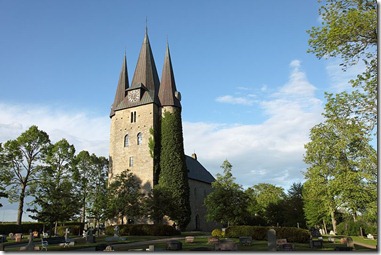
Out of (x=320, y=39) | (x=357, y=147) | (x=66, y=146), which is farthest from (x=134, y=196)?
(x=320, y=39)

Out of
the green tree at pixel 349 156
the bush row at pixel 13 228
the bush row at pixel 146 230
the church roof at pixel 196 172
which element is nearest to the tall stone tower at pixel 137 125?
the bush row at pixel 146 230

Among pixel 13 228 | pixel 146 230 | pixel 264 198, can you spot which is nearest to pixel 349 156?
pixel 146 230

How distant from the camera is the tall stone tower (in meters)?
46.8

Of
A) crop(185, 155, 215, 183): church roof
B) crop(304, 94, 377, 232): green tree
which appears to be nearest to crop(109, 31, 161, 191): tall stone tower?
crop(185, 155, 215, 183): church roof

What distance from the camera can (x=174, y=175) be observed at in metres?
44.8

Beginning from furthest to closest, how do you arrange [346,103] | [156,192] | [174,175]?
[174,175] → [156,192] → [346,103]

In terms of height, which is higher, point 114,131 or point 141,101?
point 141,101

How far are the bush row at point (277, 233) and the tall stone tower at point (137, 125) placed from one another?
620 inches

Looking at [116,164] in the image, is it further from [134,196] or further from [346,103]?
[346,103]

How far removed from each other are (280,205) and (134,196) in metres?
30.8

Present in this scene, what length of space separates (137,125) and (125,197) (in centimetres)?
1102

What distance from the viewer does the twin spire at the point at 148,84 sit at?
4988 cm

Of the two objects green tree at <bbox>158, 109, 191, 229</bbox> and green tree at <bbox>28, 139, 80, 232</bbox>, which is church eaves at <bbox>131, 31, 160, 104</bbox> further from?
green tree at <bbox>28, 139, 80, 232</bbox>

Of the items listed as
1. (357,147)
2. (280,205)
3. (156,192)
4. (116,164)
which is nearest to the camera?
(357,147)
